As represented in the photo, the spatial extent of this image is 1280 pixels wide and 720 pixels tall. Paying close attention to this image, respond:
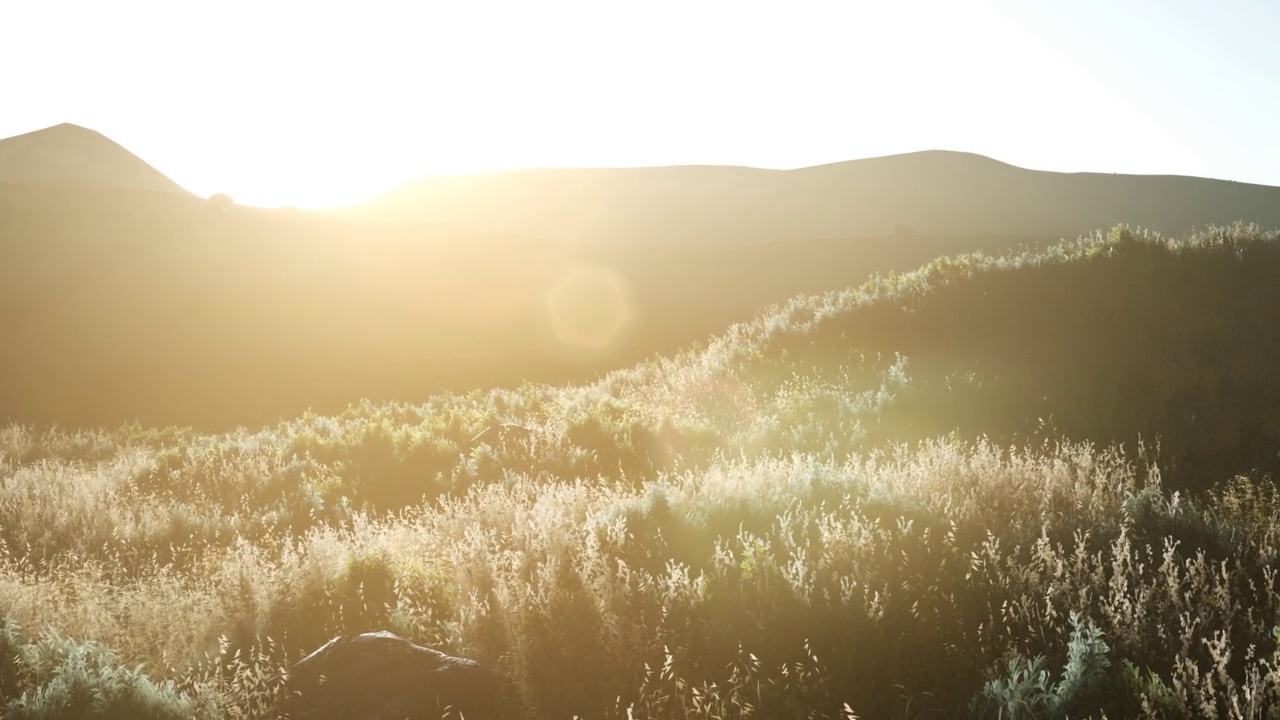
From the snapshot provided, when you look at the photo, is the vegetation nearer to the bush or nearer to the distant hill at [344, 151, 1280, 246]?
the bush

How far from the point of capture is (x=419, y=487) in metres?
10.2

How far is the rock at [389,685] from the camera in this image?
12.9ft

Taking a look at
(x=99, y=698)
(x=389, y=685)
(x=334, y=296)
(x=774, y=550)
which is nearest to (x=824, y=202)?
(x=334, y=296)

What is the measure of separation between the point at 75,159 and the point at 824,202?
105 meters

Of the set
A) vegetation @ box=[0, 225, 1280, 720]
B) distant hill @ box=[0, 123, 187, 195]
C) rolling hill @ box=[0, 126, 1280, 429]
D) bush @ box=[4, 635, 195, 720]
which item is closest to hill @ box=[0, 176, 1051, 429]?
rolling hill @ box=[0, 126, 1280, 429]

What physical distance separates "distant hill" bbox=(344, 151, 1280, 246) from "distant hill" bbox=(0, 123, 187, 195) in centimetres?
3363

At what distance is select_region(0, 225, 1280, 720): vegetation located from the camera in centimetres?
385

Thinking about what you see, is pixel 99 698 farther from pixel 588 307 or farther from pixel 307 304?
pixel 588 307

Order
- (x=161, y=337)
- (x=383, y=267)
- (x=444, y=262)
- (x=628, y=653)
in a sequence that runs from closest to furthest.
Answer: (x=628, y=653) < (x=161, y=337) < (x=383, y=267) < (x=444, y=262)

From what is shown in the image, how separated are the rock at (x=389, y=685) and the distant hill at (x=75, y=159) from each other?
10351 cm

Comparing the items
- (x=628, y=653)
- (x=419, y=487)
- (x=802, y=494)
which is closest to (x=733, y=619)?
(x=628, y=653)

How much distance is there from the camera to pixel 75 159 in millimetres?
97750

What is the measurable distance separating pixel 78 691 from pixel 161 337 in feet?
98.5

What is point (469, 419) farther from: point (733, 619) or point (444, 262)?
point (444, 262)
